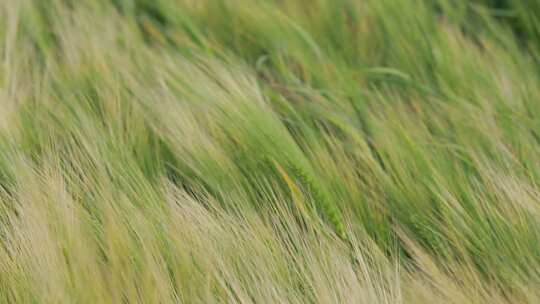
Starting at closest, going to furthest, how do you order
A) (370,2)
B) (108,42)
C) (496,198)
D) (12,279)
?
(12,279), (496,198), (108,42), (370,2)

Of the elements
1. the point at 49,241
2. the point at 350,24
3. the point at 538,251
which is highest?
the point at 350,24

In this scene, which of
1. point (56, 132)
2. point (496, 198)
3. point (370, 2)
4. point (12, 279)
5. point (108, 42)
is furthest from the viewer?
point (370, 2)

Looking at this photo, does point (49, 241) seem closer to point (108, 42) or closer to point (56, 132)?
point (56, 132)

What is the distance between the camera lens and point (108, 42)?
159cm

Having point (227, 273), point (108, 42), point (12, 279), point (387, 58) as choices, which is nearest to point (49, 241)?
point (12, 279)

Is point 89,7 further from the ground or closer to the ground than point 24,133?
further from the ground

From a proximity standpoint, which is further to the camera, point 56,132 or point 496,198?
point 56,132

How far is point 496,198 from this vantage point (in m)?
1.26

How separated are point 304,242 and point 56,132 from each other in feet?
1.65

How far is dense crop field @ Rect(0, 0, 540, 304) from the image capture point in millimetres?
1123

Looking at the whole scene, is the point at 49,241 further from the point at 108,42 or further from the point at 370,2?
the point at 370,2

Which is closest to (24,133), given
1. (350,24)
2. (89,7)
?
(89,7)

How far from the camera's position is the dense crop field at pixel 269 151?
3.68ft

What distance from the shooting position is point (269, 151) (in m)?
1.31
